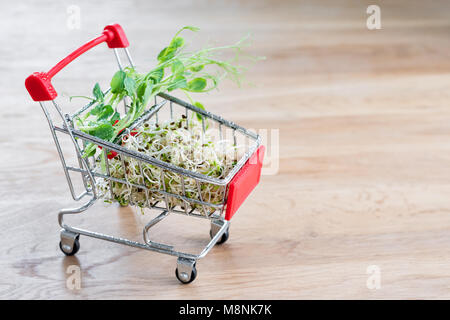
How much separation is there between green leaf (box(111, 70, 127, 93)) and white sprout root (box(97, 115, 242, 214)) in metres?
0.10

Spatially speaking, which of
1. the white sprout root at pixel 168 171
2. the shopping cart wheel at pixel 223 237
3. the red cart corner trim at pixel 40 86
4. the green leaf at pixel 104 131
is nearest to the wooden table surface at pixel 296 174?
the shopping cart wheel at pixel 223 237

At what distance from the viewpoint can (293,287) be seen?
1.31 metres

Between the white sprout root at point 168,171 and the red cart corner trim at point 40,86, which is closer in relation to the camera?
the red cart corner trim at point 40,86

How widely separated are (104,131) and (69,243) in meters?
0.32

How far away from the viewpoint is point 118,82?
122 cm

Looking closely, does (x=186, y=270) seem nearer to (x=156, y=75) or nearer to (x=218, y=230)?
(x=218, y=230)

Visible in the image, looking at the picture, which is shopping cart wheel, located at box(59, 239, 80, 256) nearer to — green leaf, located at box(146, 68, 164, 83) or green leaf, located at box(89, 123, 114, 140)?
green leaf, located at box(89, 123, 114, 140)

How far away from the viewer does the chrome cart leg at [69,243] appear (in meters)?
1.38

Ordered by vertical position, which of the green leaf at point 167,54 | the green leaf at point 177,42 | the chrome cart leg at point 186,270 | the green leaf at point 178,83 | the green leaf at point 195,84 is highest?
the green leaf at point 177,42

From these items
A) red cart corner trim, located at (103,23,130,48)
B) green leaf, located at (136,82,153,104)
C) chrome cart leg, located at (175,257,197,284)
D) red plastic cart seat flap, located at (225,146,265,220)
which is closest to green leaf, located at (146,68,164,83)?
green leaf, located at (136,82,153,104)

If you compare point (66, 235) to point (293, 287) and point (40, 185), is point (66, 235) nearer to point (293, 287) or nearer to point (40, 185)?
point (40, 185)

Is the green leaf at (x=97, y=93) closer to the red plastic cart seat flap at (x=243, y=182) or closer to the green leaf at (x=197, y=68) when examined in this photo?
the green leaf at (x=197, y=68)

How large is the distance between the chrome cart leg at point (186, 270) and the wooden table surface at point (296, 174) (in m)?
0.02

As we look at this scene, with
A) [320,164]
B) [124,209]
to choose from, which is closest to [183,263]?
[124,209]
